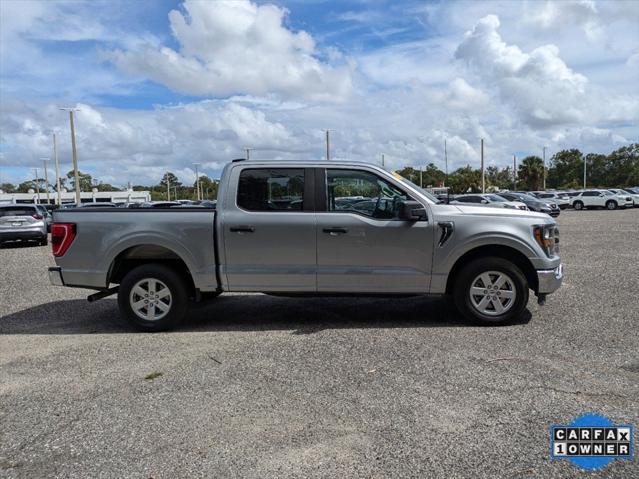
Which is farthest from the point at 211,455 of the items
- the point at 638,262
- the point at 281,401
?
the point at 638,262

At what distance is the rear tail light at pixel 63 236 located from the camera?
20.6 ft

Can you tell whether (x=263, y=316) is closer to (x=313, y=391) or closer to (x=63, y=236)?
(x=63, y=236)

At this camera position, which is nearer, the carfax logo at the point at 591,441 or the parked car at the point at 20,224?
the carfax logo at the point at 591,441

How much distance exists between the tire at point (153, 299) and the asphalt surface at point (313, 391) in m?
0.22

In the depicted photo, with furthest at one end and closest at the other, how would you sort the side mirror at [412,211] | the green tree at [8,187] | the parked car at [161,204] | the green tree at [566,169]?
the green tree at [8,187] < the green tree at [566,169] < the parked car at [161,204] < the side mirror at [412,211]

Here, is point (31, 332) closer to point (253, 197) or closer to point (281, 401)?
point (253, 197)

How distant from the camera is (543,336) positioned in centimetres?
575

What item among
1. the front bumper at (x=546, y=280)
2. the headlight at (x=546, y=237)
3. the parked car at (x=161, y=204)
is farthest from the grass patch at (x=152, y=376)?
the headlight at (x=546, y=237)

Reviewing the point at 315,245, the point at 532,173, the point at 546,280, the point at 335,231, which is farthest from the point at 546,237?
the point at 532,173

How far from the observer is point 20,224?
1820 cm

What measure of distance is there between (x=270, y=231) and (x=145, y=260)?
1597 mm

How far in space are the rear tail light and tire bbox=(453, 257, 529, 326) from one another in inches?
177

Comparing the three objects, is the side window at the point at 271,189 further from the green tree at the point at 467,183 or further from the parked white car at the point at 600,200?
the green tree at the point at 467,183

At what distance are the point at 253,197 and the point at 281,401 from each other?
9.14 ft
